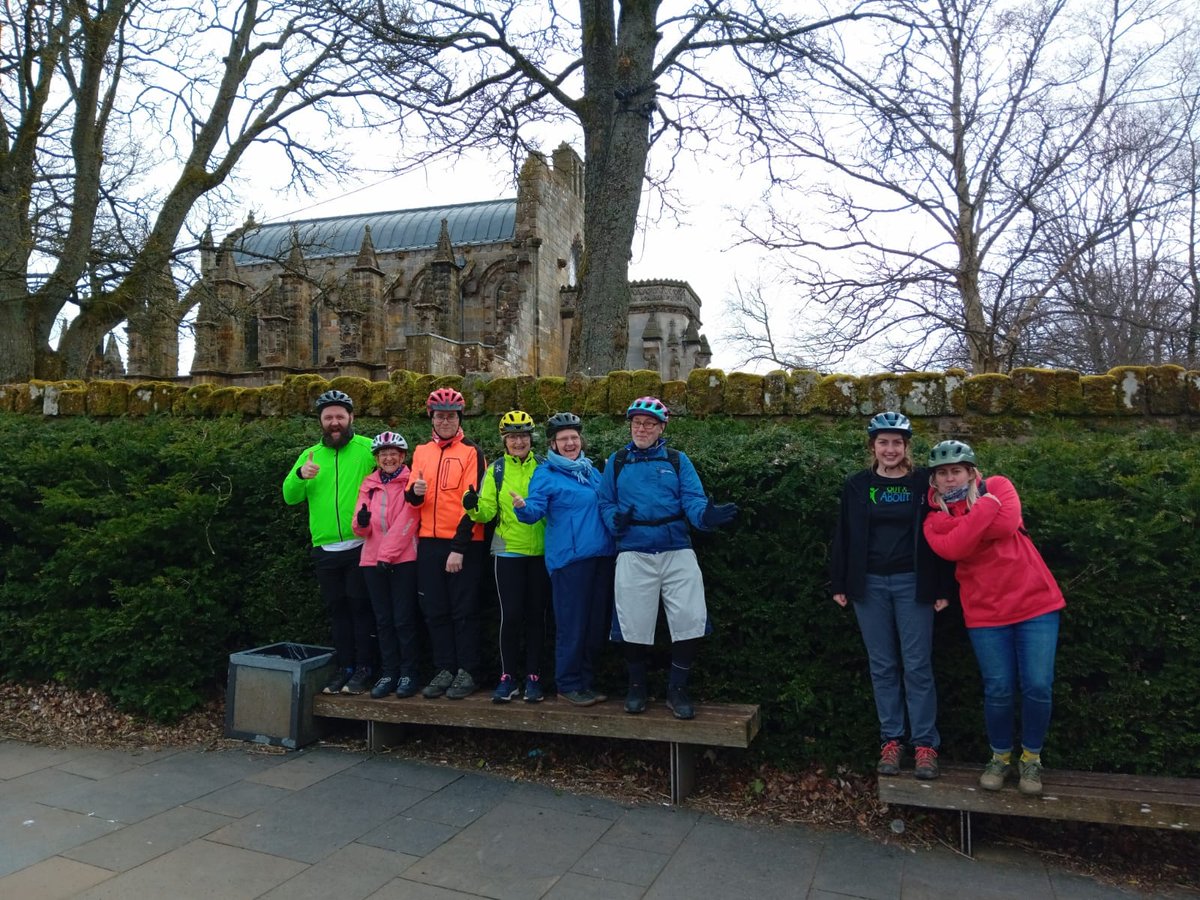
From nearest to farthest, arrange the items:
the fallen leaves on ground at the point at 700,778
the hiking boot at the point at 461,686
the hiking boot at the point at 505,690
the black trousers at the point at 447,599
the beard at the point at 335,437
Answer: the fallen leaves on ground at the point at 700,778, the hiking boot at the point at 505,690, the hiking boot at the point at 461,686, the black trousers at the point at 447,599, the beard at the point at 335,437

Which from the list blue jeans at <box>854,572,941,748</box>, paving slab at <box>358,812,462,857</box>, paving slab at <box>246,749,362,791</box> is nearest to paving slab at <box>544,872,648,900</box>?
paving slab at <box>358,812,462,857</box>

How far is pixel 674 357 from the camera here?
109 ft

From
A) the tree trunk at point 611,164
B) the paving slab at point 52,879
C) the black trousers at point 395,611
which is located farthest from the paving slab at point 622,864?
the tree trunk at point 611,164

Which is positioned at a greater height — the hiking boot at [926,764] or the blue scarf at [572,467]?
the blue scarf at [572,467]

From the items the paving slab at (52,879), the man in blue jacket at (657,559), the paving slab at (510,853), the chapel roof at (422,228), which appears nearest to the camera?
the paving slab at (52,879)

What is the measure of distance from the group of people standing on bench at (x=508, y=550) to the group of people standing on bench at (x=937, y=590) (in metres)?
0.75

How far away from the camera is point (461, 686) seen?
4734mm

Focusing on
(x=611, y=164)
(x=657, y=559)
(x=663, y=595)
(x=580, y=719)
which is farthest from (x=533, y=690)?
(x=611, y=164)

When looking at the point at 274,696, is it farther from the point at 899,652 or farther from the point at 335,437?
the point at 899,652

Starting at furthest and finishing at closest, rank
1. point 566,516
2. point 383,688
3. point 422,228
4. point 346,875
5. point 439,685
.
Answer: point 422,228
point 383,688
point 439,685
point 566,516
point 346,875

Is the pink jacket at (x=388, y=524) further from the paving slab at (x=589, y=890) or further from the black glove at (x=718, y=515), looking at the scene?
the paving slab at (x=589, y=890)

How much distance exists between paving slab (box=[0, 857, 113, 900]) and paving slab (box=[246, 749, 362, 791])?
105 cm

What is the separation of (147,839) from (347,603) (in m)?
1.75

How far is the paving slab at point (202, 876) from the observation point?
3230mm
